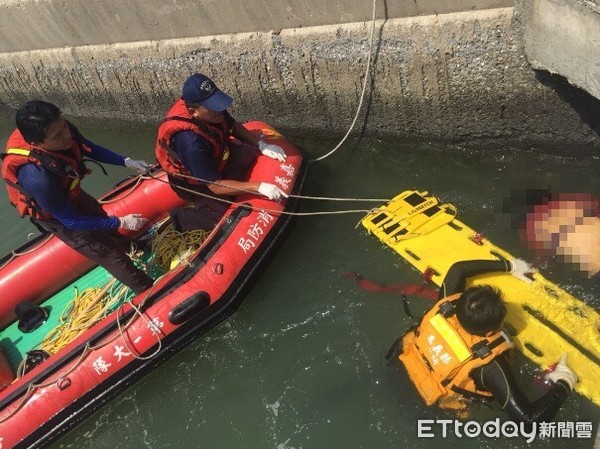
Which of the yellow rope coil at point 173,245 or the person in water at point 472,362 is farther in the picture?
the yellow rope coil at point 173,245

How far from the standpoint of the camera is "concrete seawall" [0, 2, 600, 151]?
4863 millimetres

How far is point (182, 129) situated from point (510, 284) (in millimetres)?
2973

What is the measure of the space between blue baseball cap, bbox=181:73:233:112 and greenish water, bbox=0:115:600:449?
171cm

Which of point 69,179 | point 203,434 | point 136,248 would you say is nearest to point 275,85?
point 136,248

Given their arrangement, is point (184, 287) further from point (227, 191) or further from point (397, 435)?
point (397, 435)

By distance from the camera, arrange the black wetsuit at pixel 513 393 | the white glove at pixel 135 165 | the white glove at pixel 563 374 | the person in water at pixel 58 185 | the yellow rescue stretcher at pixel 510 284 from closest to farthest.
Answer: the black wetsuit at pixel 513 393 → the white glove at pixel 563 374 → the yellow rescue stretcher at pixel 510 284 → the person in water at pixel 58 185 → the white glove at pixel 135 165

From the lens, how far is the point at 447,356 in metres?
3.18

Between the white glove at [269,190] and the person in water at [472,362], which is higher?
the white glove at [269,190]

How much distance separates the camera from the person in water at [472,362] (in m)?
2.98

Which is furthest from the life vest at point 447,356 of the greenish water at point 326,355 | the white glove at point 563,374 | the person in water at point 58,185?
the person in water at point 58,185

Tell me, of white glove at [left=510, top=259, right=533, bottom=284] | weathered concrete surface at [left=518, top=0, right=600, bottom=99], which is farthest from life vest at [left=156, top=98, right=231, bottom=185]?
weathered concrete surface at [left=518, top=0, right=600, bottom=99]

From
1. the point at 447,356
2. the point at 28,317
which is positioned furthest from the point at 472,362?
the point at 28,317

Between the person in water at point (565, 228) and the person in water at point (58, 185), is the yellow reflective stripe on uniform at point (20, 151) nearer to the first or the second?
the person in water at point (58, 185)

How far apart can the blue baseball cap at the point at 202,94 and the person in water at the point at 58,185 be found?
0.99 metres
